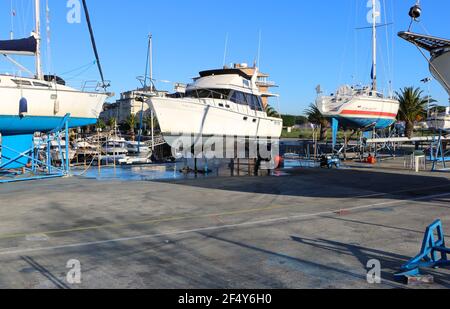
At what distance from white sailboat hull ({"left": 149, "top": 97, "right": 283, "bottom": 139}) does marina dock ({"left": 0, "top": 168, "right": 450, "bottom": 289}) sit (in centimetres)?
731

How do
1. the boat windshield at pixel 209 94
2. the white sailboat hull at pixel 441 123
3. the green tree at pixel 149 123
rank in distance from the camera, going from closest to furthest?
the boat windshield at pixel 209 94
the white sailboat hull at pixel 441 123
the green tree at pixel 149 123

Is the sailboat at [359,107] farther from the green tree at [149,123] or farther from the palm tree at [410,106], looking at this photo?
the green tree at [149,123]

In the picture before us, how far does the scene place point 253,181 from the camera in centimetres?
1694

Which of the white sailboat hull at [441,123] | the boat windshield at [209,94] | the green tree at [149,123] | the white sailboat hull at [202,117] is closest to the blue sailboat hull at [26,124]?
the white sailboat hull at [202,117]

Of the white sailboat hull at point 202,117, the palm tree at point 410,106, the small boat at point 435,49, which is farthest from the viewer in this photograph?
the palm tree at point 410,106

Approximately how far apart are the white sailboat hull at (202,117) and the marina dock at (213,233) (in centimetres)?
731

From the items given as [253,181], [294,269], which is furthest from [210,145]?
[294,269]

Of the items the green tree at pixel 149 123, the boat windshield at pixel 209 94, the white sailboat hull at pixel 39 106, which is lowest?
the white sailboat hull at pixel 39 106

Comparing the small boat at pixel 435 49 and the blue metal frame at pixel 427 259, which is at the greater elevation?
the small boat at pixel 435 49

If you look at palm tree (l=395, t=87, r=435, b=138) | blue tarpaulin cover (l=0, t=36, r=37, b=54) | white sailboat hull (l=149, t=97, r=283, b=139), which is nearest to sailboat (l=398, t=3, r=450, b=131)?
white sailboat hull (l=149, t=97, r=283, b=139)

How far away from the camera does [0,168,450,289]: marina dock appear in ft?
19.0

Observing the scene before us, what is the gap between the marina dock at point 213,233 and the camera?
5777mm

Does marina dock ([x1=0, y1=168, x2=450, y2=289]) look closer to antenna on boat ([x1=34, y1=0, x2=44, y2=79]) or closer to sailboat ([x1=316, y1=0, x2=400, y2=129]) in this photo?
antenna on boat ([x1=34, y1=0, x2=44, y2=79])
